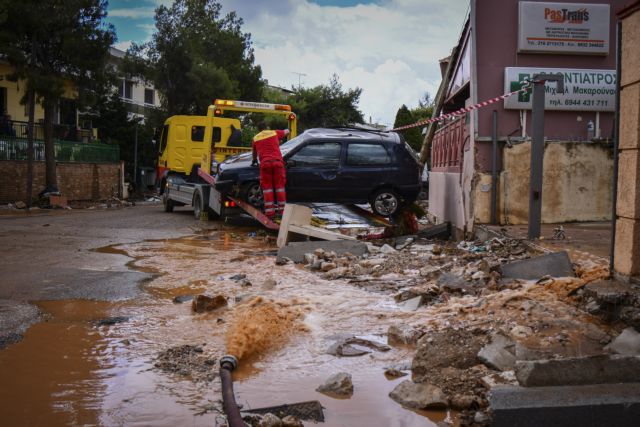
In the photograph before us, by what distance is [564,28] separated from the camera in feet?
35.2

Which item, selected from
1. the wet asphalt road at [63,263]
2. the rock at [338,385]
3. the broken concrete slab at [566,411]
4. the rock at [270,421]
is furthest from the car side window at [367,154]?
the broken concrete slab at [566,411]

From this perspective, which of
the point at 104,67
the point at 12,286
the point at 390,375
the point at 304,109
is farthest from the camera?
the point at 304,109

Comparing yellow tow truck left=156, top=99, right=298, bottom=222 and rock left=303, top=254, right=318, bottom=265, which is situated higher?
yellow tow truck left=156, top=99, right=298, bottom=222

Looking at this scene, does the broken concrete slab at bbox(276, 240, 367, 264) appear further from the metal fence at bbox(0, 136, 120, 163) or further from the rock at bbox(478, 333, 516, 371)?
the metal fence at bbox(0, 136, 120, 163)

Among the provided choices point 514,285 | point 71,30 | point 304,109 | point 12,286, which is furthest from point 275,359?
point 304,109

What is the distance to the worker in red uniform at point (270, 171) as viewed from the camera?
11531 millimetres

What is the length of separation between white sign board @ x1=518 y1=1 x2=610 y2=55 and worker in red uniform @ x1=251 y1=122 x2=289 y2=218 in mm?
4403

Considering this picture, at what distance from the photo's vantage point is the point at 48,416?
11.1 feet

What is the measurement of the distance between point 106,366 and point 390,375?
5.90ft

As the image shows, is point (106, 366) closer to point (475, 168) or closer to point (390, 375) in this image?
point (390, 375)

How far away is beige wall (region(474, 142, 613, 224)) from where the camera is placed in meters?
10.5

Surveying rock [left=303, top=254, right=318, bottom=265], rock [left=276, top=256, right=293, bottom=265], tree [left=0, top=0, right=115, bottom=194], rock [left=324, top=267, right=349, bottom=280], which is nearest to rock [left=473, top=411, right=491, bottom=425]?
rock [left=324, top=267, right=349, bottom=280]

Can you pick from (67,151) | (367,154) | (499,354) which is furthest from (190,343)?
(67,151)

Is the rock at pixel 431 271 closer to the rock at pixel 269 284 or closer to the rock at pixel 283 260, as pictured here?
the rock at pixel 269 284
